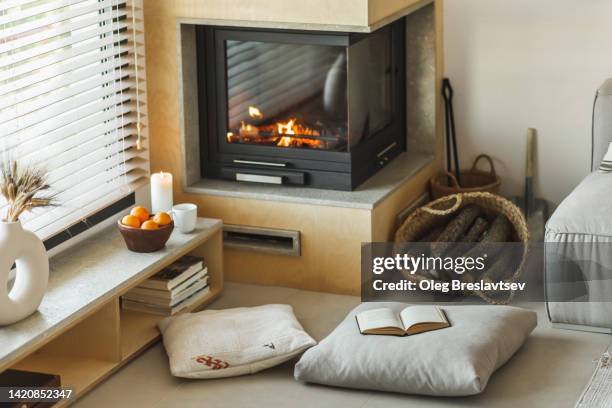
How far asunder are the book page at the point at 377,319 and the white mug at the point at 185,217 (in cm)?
76

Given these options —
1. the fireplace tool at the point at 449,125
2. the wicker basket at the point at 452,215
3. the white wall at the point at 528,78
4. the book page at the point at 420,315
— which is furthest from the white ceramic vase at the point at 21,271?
the white wall at the point at 528,78

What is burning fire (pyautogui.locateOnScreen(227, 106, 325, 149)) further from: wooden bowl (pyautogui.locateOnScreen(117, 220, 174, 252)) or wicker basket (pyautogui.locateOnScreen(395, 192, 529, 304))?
wooden bowl (pyautogui.locateOnScreen(117, 220, 174, 252))

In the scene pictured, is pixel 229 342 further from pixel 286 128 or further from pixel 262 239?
pixel 286 128

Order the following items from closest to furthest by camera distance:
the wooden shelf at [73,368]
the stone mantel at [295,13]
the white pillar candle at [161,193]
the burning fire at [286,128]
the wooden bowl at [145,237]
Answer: the wooden shelf at [73,368]
the wooden bowl at [145,237]
the stone mantel at [295,13]
the white pillar candle at [161,193]
the burning fire at [286,128]

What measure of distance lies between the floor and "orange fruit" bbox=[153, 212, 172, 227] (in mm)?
436

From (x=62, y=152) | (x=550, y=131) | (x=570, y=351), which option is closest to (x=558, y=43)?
(x=550, y=131)

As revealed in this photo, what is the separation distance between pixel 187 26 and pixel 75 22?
57 cm

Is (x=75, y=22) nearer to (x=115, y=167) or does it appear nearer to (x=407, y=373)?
(x=115, y=167)

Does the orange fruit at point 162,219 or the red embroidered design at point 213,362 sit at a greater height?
the orange fruit at point 162,219

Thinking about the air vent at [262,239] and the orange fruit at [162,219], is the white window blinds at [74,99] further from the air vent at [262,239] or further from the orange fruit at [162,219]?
the air vent at [262,239]

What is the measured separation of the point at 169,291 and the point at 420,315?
96 cm

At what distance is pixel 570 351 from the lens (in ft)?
11.8

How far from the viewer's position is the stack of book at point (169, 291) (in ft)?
12.9

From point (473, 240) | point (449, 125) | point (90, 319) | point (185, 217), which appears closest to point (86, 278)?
point (90, 319)
